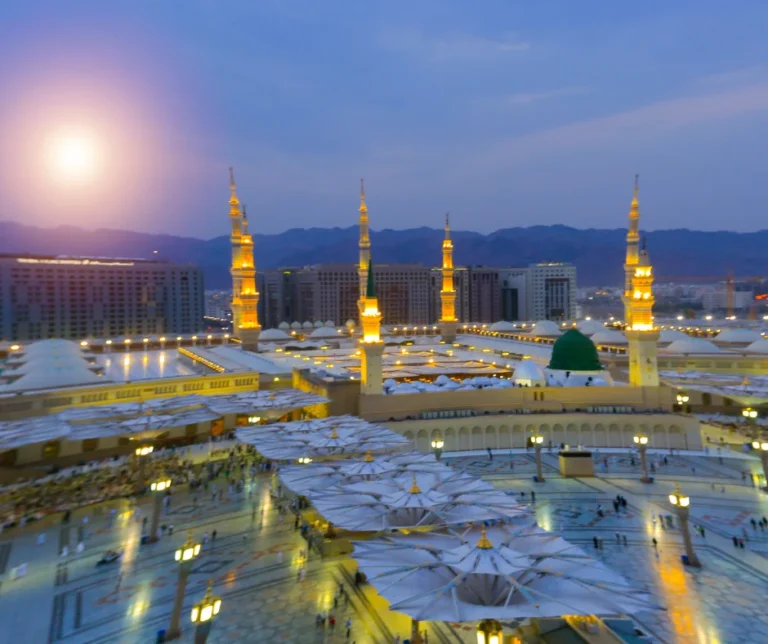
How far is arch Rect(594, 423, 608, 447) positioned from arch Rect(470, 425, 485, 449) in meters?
4.46

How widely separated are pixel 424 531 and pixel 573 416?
45.1ft

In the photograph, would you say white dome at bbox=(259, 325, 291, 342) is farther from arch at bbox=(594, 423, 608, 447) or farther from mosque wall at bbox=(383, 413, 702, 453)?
arch at bbox=(594, 423, 608, 447)

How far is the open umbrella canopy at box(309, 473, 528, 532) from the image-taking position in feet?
38.4

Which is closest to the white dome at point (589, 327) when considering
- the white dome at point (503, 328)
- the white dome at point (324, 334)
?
the white dome at point (503, 328)

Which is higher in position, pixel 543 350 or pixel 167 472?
pixel 543 350

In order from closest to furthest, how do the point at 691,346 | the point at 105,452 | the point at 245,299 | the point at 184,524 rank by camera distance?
the point at 184,524, the point at 105,452, the point at 691,346, the point at 245,299

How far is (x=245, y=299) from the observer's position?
134 feet

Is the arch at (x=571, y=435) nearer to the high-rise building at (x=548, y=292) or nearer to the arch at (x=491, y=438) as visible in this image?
the arch at (x=491, y=438)

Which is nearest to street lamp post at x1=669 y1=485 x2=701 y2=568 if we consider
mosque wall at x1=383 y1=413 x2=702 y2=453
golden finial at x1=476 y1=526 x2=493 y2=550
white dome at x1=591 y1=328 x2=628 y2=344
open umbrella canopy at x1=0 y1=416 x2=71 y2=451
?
golden finial at x1=476 y1=526 x2=493 y2=550

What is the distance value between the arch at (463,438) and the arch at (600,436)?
506 centimetres

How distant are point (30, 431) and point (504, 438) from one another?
1636 centimetres

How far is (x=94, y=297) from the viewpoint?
75.0 metres

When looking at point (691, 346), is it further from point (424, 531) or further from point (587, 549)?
point (424, 531)

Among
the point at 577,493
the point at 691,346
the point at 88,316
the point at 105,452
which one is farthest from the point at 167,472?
the point at 88,316
